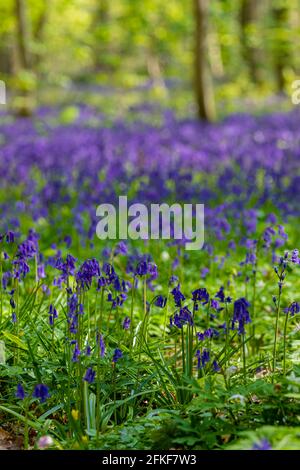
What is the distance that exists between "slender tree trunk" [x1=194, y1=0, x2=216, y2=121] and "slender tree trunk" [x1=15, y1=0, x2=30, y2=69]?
13.6 ft

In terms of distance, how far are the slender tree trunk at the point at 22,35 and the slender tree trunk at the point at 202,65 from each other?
163 inches

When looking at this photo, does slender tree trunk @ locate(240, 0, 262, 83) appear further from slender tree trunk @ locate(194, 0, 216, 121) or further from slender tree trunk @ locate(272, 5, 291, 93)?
slender tree trunk @ locate(194, 0, 216, 121)

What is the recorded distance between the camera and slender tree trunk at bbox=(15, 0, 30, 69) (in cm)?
1464

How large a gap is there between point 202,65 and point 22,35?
4321mm

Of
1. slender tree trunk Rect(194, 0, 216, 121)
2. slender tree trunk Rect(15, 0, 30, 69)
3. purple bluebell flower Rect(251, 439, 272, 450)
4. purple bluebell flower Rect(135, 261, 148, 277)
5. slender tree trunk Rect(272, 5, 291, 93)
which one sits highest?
slender tree trunk Rect(272, 5, 291, 93)

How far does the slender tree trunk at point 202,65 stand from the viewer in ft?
41.5

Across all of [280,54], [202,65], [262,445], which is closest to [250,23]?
[280,54]

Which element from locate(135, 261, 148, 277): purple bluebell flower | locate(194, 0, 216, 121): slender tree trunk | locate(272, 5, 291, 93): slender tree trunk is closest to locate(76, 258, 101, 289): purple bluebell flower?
locate(135, 261, 148, 277): purple bluebell flower

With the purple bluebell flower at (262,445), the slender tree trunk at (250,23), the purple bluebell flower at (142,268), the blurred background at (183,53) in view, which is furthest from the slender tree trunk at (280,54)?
the purple bluebell flower at (262,445)

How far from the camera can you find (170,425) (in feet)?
8.58

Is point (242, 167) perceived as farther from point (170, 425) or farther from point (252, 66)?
point (252, 66)

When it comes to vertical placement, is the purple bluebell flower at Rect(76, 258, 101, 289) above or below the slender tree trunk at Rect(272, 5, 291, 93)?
below

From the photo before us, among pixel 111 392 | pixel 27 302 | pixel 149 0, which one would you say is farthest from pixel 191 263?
pixel 149 0

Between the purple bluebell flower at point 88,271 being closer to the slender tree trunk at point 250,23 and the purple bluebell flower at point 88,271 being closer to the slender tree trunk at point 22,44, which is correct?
the slender tree trunk at point 22,44
